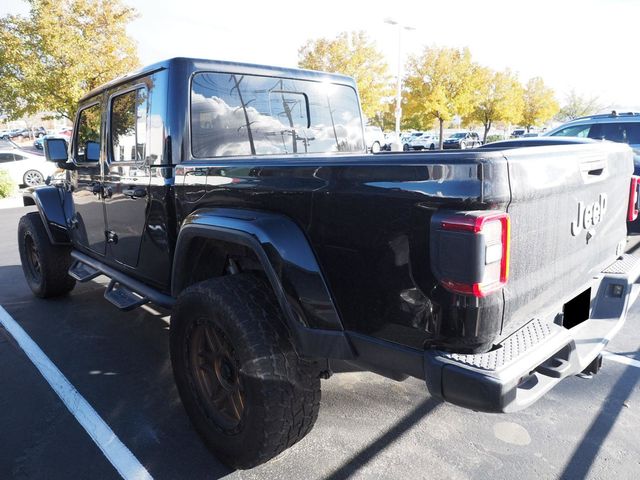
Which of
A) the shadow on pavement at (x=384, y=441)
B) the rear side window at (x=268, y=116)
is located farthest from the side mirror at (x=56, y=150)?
the shadow on pavement at (x=384, y=441)

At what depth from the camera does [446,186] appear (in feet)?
5.12

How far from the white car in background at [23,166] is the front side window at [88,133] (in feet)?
43.8

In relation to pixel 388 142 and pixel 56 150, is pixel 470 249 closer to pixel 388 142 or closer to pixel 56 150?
pixel 56 150

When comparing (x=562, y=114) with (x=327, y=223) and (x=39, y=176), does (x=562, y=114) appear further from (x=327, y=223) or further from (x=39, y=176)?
(x=327, y=223)

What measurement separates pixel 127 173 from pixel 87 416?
1.59 m

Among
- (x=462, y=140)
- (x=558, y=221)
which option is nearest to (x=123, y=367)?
(x=558, y=221)

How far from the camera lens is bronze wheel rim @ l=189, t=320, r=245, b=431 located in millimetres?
2314

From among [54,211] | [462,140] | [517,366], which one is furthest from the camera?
[462,140]

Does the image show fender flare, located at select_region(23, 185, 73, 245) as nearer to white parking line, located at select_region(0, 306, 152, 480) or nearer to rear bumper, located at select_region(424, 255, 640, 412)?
white parking line, located at select_region(0, 306, 152, 480)

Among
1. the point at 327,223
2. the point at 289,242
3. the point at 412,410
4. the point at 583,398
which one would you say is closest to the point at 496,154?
the point at 327,223

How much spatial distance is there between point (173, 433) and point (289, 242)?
4.80 feet

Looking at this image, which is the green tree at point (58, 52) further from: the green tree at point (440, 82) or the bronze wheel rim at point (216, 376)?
the green tree at point (440, 82)

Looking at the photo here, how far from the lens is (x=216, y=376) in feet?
8.02

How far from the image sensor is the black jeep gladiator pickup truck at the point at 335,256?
1.59 meters
